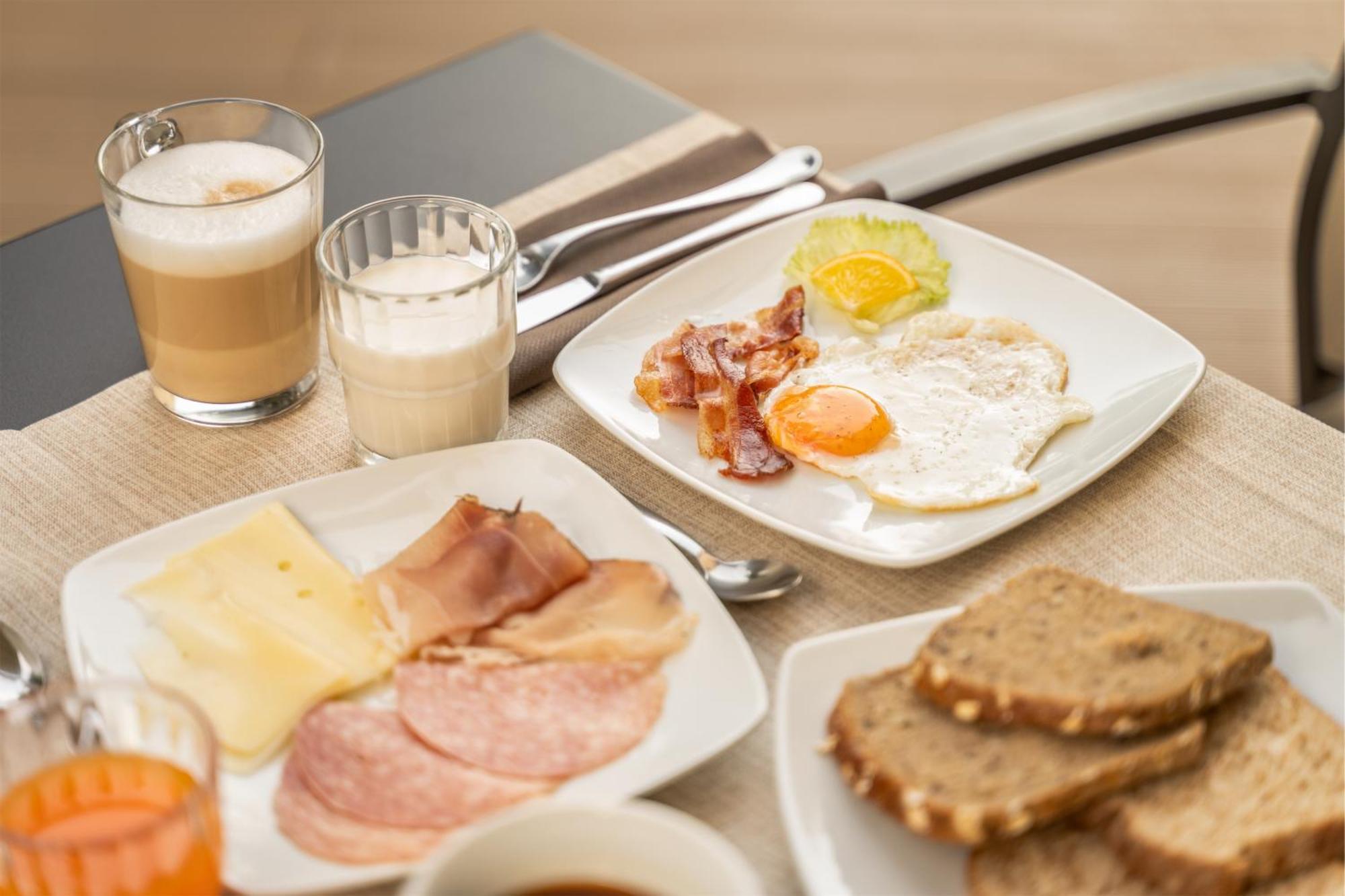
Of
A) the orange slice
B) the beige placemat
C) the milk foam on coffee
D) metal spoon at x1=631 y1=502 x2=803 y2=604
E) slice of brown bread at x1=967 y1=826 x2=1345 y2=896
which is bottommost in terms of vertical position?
the beige placemat

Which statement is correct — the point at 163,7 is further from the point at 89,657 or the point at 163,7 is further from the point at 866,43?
the point at 89,657

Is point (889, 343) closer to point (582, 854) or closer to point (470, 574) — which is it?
point (470, 574)

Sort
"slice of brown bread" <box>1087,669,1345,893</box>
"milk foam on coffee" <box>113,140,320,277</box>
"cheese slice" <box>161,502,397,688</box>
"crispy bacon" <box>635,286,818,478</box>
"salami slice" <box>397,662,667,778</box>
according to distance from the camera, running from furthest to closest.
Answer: "crispy bacon" <box>635,286,818,478</box> → "milk foam on coffee" <box>113,140,320,277</box> → "cheese slice" <box>161,502,397,688</box> → "salami slice" <box>397,662,667,778</box> → "slice of brown bread" <box>1087,669,1345,893</box>

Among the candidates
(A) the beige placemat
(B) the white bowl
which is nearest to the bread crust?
(A) the beige placemat

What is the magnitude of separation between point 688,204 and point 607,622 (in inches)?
41.6

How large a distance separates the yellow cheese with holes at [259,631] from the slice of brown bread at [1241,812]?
0.80 meters

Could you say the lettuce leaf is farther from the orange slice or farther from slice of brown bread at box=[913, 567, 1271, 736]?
slice of brown bread at box=[913, 567, 1271, 736]

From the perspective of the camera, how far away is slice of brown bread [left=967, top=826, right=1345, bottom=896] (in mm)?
1236

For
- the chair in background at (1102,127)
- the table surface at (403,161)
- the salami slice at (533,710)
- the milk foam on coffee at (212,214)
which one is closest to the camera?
the salami slice at (533,710)

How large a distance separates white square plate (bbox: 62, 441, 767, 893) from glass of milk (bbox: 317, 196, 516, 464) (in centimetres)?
10

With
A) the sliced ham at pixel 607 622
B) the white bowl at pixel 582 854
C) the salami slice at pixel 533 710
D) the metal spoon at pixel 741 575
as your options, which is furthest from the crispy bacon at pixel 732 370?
the white bowl at pixel 582 854

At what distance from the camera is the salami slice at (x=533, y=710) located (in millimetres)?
1351

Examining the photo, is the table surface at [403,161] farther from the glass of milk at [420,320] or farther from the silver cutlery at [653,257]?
the glass of milk at [420,320]

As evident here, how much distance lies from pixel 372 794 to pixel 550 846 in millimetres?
277
